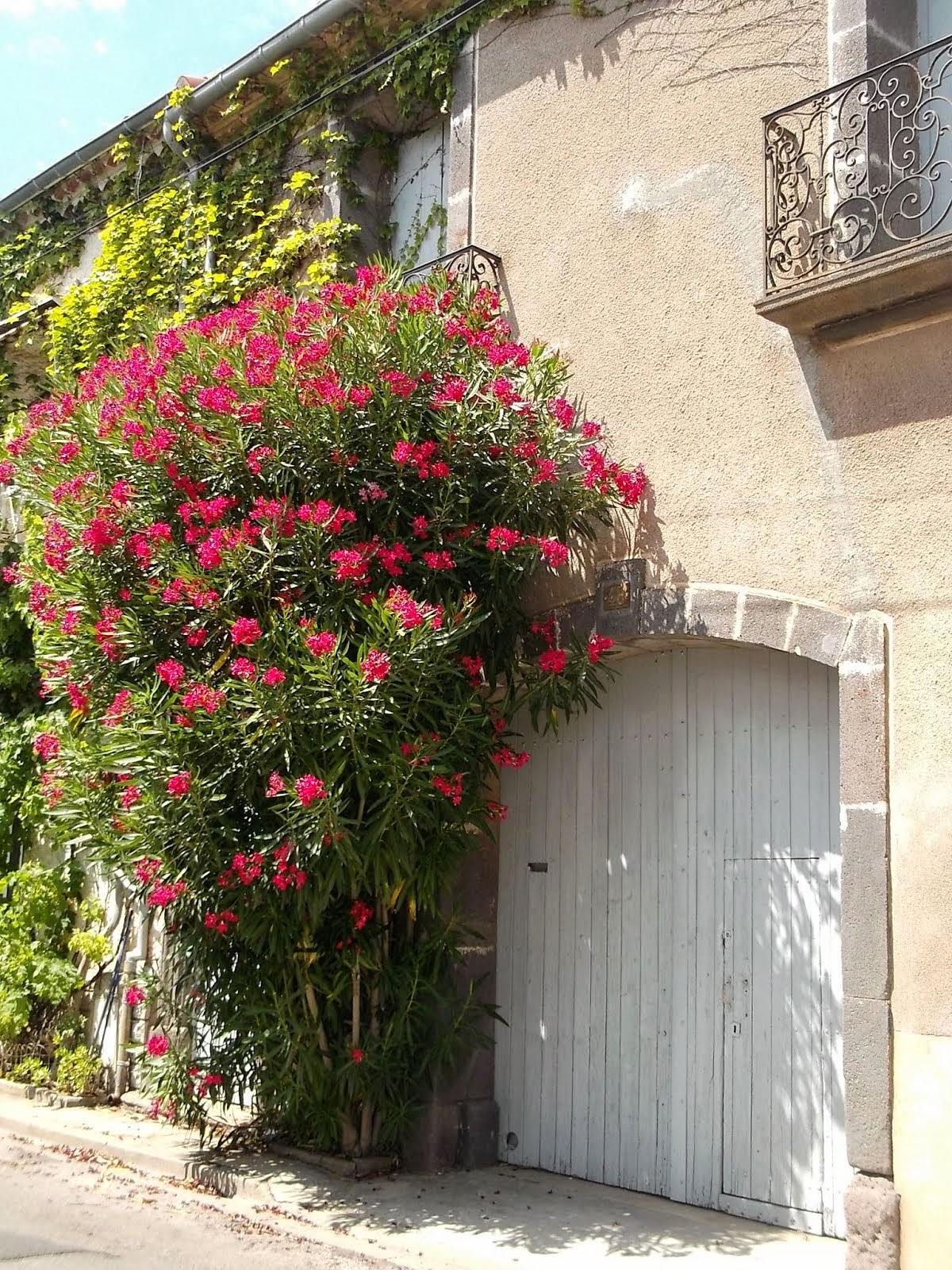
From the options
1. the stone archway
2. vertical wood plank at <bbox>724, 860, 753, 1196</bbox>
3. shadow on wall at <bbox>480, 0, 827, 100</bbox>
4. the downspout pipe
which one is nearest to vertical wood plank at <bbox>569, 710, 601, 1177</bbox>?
vertical wood plank at <bbox>724, 860, 753, 1196</bbox>

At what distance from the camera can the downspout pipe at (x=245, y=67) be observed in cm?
912

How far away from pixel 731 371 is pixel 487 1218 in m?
4.17

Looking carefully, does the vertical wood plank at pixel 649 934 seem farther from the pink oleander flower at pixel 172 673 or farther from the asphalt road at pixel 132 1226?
the pink oleander flower at pixel 172 673

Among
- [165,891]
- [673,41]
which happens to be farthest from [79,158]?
[165,891]

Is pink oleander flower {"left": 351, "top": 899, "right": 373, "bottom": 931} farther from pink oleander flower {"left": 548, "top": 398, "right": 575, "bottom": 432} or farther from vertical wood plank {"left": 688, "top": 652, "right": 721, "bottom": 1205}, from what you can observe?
pink oleander flower {"left": 548, "top": 398, "right": 575, "bottom": 432}

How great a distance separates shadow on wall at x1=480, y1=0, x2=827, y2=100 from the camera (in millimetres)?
6551

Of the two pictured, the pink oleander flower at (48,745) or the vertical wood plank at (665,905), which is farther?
the pink oleander flower at (48,745)

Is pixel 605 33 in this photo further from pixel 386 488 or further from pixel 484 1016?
pixel 484 1016

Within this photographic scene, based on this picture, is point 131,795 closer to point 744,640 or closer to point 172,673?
point 172,673

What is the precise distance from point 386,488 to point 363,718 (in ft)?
4.30

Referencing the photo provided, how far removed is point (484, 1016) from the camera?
7391 mm

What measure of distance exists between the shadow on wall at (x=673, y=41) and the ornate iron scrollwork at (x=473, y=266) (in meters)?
1.06

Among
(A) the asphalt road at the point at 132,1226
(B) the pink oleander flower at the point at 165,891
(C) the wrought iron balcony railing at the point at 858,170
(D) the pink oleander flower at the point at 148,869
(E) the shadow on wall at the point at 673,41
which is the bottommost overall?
(A) the asphalt road at the point at 132,1226

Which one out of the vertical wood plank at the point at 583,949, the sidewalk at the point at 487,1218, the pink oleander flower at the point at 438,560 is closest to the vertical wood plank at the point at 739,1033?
the sidewalk at the point at 487,1218
